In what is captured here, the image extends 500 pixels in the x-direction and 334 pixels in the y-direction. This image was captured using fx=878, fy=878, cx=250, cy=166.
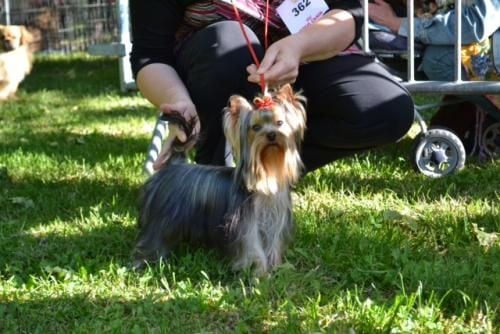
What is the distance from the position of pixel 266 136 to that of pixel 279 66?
0.82ft

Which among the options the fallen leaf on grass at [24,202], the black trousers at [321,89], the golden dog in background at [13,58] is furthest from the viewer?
the golden dog in background at [13,58]

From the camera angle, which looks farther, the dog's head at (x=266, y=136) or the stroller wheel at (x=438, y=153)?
the stroller wheel at (x=438, y=153)

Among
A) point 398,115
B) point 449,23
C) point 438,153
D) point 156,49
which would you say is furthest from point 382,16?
point 156,49

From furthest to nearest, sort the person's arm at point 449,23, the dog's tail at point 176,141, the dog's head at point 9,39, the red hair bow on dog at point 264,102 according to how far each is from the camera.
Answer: the dog's head at point 9,39
the person's arm at point 449,23
the dog's tail at point 176,141
the red hair bow on dog at point 264,102

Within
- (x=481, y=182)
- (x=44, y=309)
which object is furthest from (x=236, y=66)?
(x=481, y=182)

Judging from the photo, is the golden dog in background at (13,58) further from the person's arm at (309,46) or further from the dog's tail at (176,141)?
the person's arm at (309,46)

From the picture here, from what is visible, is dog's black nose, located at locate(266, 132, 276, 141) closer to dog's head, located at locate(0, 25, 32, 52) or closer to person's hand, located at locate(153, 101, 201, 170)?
person's hand, located at locate(153, 101, 201, 170)

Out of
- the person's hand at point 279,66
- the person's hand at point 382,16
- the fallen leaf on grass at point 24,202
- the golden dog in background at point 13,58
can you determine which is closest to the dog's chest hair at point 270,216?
the person's hand at point 279,66

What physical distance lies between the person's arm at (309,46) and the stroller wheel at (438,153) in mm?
1230

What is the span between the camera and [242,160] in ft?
8.71

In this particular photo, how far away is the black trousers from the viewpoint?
3.09m

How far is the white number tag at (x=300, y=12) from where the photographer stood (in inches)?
120

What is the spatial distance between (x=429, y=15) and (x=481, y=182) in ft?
3.60

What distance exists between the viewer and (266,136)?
101 inches
